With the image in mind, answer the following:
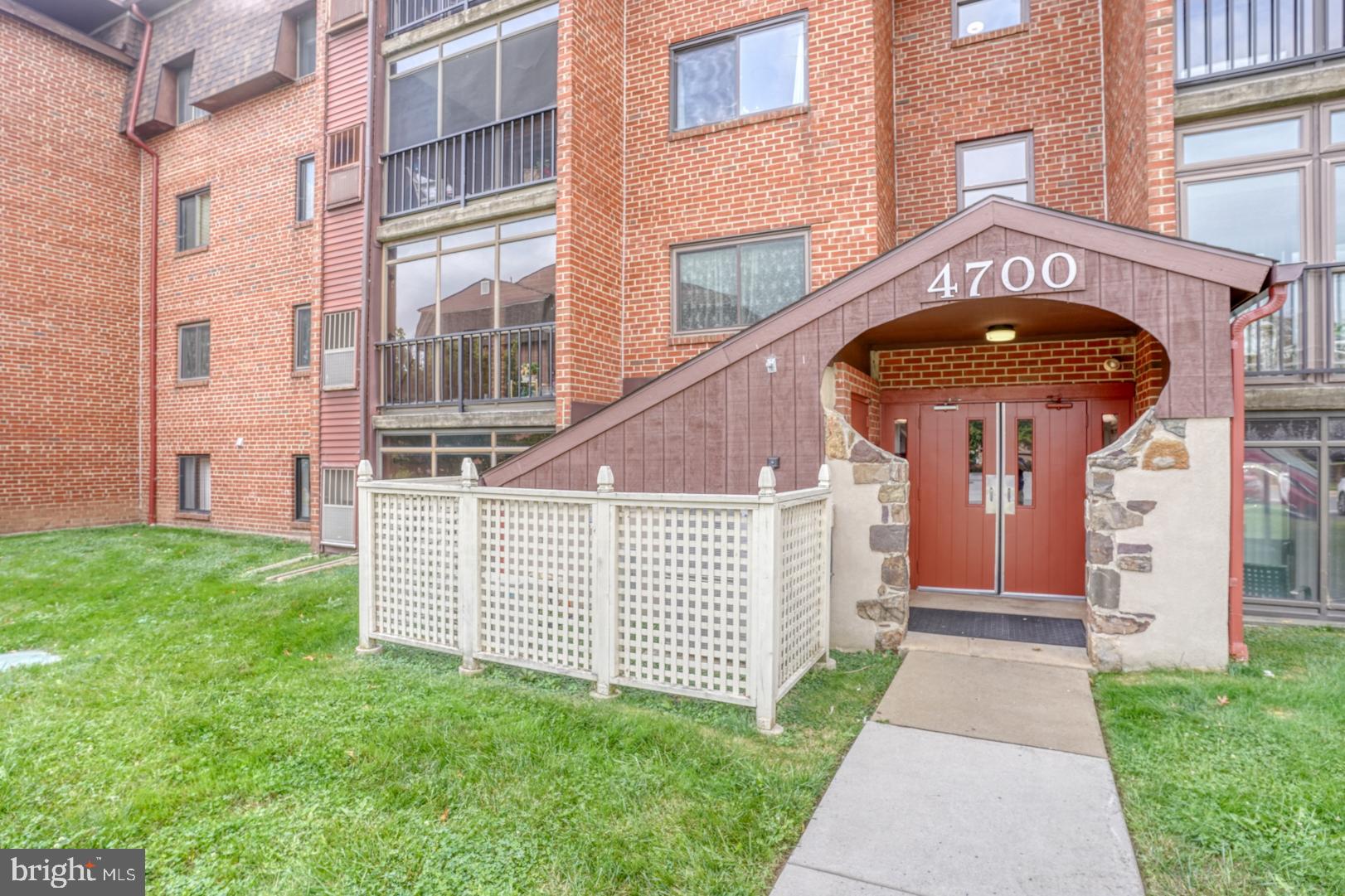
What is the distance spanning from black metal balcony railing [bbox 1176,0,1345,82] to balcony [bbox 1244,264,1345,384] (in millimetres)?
2126

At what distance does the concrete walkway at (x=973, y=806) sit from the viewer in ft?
8.58

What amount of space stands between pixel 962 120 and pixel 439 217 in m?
7.11

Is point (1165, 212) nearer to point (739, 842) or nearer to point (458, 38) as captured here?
point (739, 842)

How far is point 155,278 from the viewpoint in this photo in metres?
13.7

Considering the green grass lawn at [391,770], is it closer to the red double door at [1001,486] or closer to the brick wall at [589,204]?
the red double door at [1001,486]

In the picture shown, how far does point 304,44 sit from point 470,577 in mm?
12440

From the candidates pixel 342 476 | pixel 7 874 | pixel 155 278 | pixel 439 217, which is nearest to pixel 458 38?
pixel 439 217

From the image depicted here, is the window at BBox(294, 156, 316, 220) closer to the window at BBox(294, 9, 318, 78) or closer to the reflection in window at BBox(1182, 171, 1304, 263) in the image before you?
the window at BBox(294, 9, 318, 78)

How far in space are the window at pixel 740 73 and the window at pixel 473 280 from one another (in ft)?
8.28

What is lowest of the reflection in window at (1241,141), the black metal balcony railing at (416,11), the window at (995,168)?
the reflection in window at (1241,141)

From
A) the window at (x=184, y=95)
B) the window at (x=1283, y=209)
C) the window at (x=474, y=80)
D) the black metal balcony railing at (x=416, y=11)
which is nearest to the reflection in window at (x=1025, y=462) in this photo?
the window at (x=1283, y=209)

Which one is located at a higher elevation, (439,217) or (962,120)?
(962,120)

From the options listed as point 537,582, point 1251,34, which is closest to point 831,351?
point 537,582

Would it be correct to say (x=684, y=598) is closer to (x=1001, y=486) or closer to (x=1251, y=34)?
(x=1001, y=486)
